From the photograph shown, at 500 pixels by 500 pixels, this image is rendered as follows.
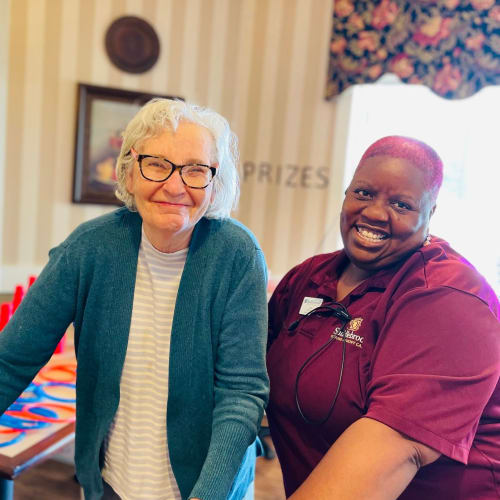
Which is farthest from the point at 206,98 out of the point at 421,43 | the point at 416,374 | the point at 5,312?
the point at 416,374

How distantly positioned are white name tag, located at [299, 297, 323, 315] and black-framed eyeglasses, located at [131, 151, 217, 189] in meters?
0.36

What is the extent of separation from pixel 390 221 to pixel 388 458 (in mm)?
449

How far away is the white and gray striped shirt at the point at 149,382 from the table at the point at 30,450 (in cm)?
38

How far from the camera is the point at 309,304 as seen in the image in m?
1.14

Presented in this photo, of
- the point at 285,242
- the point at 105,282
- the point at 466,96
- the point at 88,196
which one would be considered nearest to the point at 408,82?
the point at 466,96

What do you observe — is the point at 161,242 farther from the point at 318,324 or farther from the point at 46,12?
the point at 46,12

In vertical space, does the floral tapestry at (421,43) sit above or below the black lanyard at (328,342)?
above

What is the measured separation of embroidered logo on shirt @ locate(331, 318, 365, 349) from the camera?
0.99 metres

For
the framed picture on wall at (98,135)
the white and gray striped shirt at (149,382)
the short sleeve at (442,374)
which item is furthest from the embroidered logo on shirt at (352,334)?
the framed picture on wall at (98,135)

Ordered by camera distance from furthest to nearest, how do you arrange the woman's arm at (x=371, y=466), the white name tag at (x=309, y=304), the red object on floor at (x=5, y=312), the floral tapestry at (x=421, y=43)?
the floral tapestry at (x=421, y=43) < the red object on floor at (x=5, y=312) < the white name tag at (x=309, y=304) < the woman's arm at (x=371, y=466)

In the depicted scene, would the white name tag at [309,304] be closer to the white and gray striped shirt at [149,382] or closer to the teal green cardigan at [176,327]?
the teal green cardigan at [176,327]

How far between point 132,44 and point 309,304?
102 inches

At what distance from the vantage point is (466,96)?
282cm

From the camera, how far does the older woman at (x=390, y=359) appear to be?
81 centimetres
